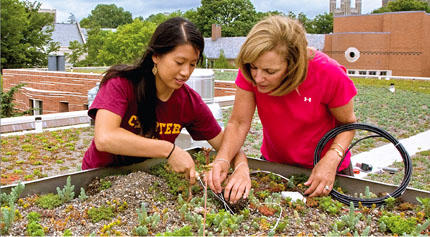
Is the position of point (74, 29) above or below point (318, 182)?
above

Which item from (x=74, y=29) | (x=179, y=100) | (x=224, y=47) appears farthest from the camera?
(x=74, y=29)

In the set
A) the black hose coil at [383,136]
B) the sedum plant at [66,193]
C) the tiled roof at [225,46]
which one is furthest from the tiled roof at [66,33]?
the black hose coil at [383,136]

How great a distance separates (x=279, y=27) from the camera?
2.17 m

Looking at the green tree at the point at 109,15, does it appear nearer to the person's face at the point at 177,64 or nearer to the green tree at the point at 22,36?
the green tree at the point at 22,36

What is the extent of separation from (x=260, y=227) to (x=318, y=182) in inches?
21.4

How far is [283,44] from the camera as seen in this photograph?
215 centimetres

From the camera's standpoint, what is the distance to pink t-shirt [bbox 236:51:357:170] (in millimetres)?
2385

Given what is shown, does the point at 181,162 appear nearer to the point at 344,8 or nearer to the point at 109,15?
the point at 344,8

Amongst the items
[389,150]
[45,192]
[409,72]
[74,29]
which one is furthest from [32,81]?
[74,29]

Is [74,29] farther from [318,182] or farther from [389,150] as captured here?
[318,182]

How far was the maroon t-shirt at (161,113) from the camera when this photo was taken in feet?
7.54

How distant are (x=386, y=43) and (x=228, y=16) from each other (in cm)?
2355

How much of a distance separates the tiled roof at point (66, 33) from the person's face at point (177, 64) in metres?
57.3

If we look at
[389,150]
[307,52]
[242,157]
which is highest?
[307,52]
